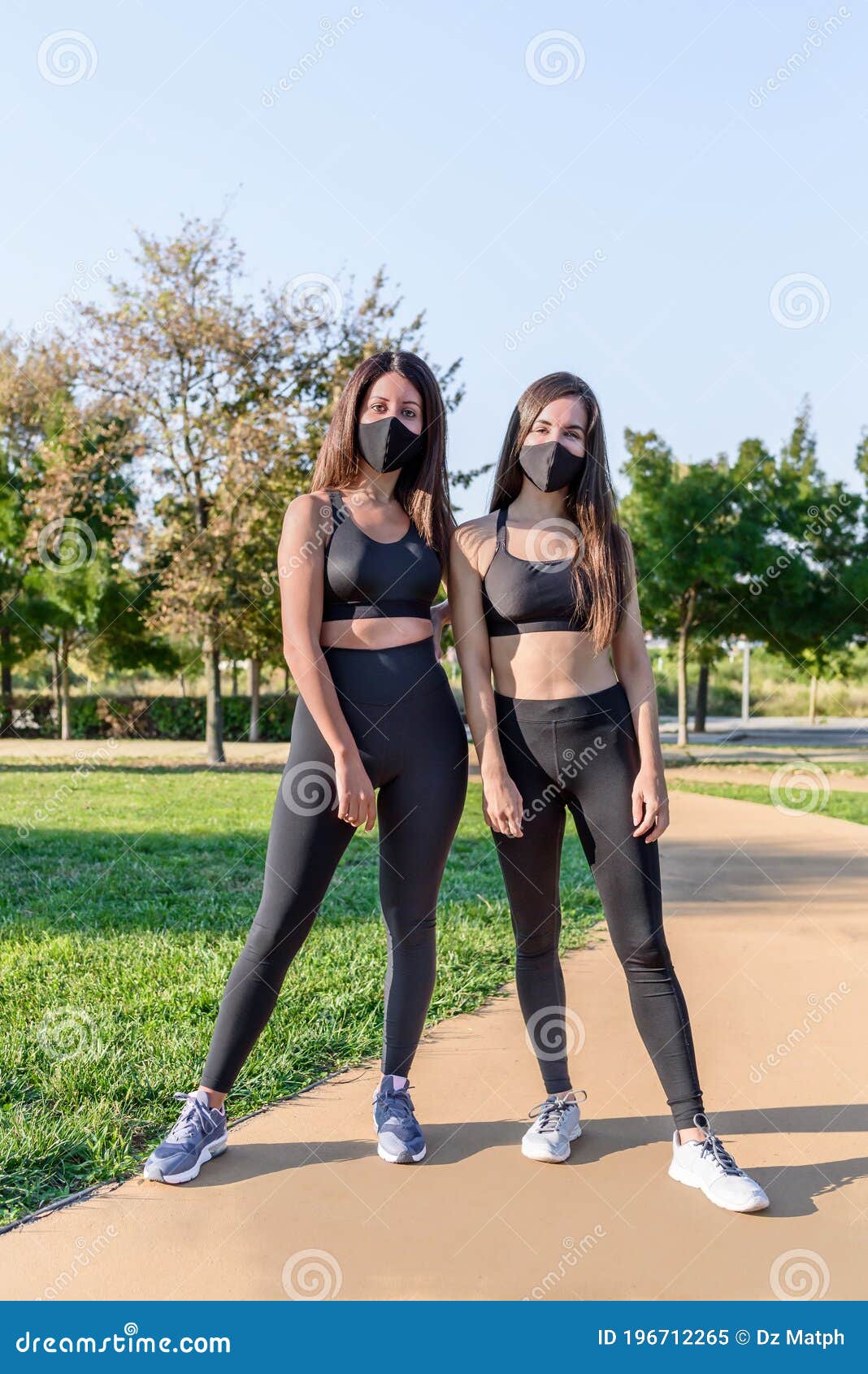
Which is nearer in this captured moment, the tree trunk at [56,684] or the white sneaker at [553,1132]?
the white sneaker at [553,1132]

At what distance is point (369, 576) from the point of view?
108 inches

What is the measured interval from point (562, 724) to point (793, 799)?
31.1 feet

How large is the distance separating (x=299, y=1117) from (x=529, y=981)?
78 centimetres

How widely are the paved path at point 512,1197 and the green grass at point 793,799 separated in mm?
6163

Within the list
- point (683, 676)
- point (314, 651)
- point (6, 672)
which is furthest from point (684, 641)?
point (314, 651)

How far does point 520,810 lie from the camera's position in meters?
2.73

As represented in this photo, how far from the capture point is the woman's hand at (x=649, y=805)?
2.70 m

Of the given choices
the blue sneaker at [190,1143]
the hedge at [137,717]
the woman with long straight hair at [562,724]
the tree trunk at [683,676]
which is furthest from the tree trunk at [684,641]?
the blue sneaker at [190,1143]

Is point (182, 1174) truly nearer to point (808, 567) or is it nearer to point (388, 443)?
point (388, 443)

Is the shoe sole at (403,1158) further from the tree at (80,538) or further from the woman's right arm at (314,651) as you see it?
the tree at (80,538)

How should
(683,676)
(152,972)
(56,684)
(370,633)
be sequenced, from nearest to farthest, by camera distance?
(370,633) < (152,972) < (683,676) < (56,684)

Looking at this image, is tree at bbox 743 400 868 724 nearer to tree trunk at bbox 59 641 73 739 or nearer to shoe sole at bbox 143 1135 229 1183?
tree trunk at bbox 59 641 73 739

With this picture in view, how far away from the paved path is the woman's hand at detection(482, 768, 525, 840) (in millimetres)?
886
